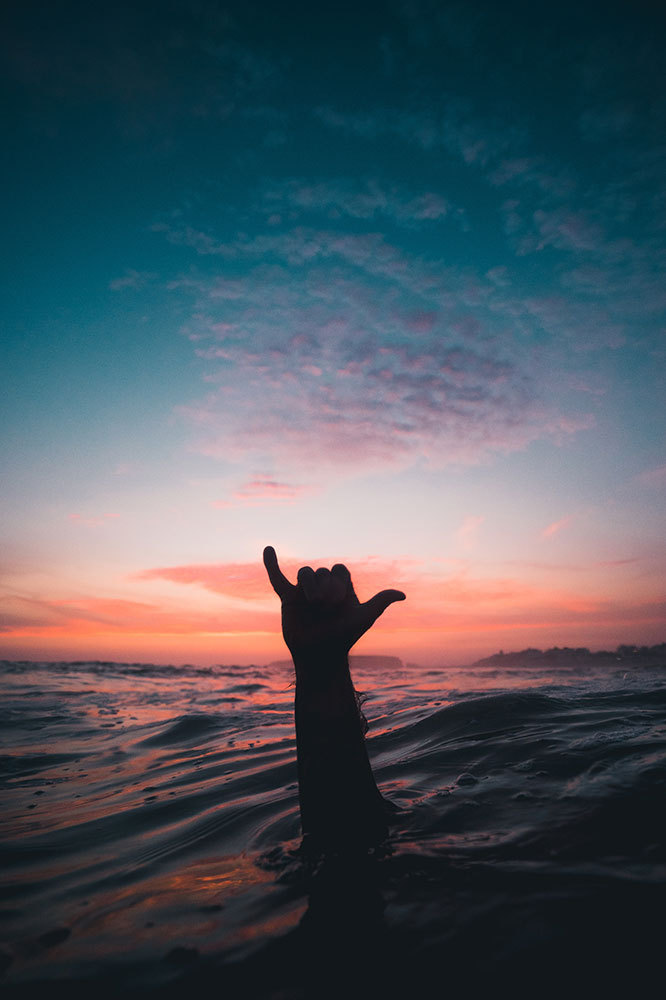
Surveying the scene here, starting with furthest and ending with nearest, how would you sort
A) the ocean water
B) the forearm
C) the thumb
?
the thumb, the forearm, the ocean water

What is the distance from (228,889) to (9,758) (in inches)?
206

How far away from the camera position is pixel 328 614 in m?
2.79

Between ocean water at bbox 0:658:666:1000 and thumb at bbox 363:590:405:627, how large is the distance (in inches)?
48.0

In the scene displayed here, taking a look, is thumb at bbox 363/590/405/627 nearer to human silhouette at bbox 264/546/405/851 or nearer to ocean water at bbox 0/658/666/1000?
human silhouette at bbox 264/546/405/851

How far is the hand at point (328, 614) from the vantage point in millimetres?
2718

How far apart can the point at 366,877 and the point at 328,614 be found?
4.16 feet

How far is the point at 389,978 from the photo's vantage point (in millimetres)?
1521

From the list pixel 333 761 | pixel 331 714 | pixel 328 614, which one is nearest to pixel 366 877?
pixel 333 761

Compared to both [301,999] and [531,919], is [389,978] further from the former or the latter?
[531,919]

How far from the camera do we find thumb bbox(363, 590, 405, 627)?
276cm

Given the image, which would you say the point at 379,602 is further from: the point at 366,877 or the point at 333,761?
the point at 366,877

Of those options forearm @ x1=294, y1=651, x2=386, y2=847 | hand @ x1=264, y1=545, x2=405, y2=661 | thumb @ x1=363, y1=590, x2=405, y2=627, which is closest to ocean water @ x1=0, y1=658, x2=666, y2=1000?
forearm @ x1=294, y1=651, x2=386, y2=847

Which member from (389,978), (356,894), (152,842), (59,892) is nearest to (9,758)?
(152,842)

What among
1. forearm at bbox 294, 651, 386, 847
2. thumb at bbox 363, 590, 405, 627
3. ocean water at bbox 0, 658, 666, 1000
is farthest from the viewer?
thumb at bbox 363, 590, 405, 627
